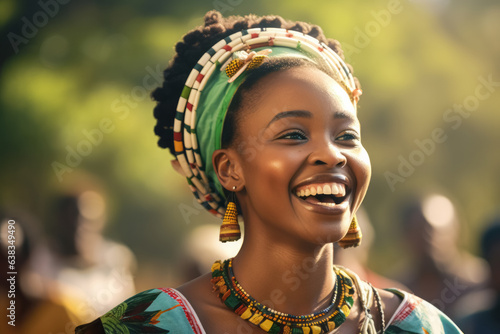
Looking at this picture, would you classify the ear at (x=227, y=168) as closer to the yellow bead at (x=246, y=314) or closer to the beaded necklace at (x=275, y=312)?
the beaded necklace at (x=275, y=312)

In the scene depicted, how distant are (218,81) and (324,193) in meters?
0.80

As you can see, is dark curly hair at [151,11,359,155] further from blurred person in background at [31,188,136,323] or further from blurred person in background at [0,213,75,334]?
blurred person in background at [31,188,136,323]

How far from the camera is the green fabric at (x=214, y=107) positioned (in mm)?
3311

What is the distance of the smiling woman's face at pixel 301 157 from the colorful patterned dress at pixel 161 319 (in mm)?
509

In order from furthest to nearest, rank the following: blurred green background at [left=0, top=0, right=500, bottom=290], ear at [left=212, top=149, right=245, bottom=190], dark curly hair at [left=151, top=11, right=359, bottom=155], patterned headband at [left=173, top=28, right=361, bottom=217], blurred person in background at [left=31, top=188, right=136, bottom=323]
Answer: blurred green background at [left=0, top=0, right=500, bottom=290] < blurred person in background at [left=31, top=188, right=136, bottom=323] < dark curly hair at [left=151, top=11, right=359, bottom=155] < patterned headband at [left=173, top=28, right=361, bottom=217] < ear at [left=212, top=149, right=245, bottom=190]

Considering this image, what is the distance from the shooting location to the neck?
3.16 meters

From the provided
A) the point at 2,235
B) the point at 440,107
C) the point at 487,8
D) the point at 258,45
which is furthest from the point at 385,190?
the point at 258,45

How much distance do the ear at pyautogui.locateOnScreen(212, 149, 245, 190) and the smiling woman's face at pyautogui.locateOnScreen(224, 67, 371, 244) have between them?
0.02 metres

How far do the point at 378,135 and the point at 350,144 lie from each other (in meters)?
7.80

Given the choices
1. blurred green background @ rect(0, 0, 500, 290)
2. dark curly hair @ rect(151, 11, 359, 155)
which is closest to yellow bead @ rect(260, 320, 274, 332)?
dark curly hair @ rect(151, 11, 359, 155)

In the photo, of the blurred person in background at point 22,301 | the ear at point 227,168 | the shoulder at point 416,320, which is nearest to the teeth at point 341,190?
the ear at point 227,168

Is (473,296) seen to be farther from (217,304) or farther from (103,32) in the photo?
(103,32)

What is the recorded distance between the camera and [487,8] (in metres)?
11.8

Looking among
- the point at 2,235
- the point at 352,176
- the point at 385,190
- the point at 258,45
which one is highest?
the point at 258,45
